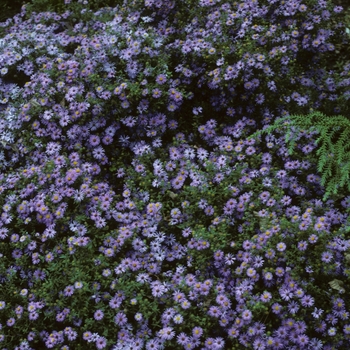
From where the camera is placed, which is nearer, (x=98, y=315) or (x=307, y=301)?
(x=307, y=301)

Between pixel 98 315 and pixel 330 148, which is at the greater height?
pixel 330 148

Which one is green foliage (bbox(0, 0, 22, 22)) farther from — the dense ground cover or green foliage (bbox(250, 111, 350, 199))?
green foliage (bbox(250, 111, 350, 199))

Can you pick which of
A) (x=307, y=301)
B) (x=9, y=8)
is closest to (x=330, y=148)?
(x=307, y=301)

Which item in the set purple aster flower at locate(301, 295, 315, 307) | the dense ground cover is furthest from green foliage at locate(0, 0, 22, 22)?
purple aster flower at locate(301, 295, 315, 307)

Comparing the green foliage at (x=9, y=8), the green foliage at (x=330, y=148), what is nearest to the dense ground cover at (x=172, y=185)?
the green foliage at (x=330, y=148)

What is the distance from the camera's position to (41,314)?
3598mm

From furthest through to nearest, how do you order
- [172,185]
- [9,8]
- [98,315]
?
[9,8], [172,185], [98,315]

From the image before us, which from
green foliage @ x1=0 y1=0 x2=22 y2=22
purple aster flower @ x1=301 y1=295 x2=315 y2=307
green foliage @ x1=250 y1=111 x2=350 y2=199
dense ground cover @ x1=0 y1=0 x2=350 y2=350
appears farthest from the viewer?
green foliage @ x1=0 y1=0 x2=22 y2=22

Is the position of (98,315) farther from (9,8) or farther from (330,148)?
(9,8)

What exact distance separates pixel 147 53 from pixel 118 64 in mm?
252

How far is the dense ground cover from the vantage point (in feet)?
11.0

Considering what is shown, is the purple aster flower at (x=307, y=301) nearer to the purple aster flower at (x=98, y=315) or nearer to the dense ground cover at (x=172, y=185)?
the dense ground cover at (x=172, y=185)

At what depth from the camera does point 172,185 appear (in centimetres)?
393

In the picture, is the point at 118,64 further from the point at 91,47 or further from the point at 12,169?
the point at 12,169
